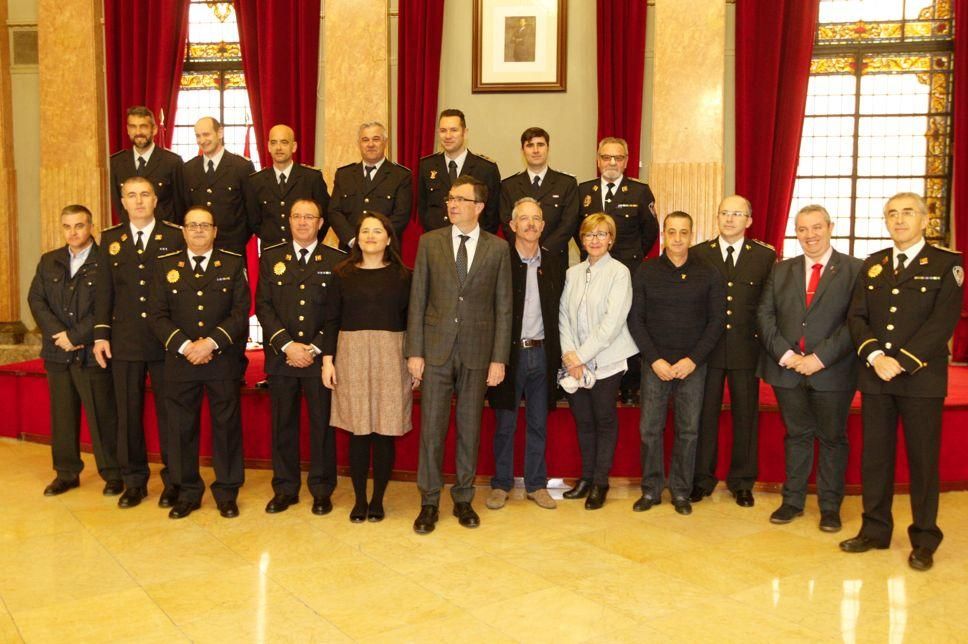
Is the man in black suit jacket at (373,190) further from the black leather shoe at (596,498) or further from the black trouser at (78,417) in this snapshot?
the black leather shoe at (596,498)

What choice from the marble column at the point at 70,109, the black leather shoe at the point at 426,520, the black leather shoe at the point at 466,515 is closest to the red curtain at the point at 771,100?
the black leather shoe at the point at 466,515

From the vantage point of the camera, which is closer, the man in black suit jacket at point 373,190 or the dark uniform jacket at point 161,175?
the man in black suit jacket at point 373,190

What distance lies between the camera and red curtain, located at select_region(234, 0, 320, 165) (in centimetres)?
665

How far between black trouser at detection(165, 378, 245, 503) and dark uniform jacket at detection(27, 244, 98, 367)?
2.11 feet

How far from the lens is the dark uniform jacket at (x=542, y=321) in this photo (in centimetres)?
404

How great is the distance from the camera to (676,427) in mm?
4176

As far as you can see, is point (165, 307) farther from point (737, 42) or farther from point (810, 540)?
point (737, 42)

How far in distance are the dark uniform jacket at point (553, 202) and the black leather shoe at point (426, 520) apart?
1.46 m

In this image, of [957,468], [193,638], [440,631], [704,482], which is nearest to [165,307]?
[193,638]

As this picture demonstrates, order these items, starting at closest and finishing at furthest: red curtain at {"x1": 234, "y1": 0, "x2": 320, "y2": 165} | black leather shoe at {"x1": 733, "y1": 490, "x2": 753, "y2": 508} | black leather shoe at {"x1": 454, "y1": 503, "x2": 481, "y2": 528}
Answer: black leather shoe at {"x1": 454, "y1": 503, "x2": 481, "y2": 528} → black leather shoe at {"x1": 733, "y1": 490, "x2": 753, "y2": 508} → red curtain at {"x1": 234, "y1": 0, "x2": 320, "y2": 165}

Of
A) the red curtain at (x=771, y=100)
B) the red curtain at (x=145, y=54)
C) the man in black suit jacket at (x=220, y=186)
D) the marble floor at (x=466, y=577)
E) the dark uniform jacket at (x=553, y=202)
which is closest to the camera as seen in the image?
the marble floor at (x=466, y=577)

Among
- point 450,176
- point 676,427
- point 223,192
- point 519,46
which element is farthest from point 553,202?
point 519,46

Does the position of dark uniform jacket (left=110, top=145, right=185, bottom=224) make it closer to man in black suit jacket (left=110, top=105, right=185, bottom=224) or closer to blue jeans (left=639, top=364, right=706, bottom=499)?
man in black suit jacket (left=110, top=105, right=185, bottom=224)

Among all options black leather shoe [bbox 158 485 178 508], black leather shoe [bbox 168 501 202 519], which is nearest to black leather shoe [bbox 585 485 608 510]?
black leather shoe [bbox 168 501 202 519]
